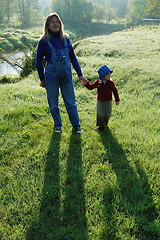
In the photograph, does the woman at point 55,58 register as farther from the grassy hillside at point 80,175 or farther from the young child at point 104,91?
the grassy hillside at point 80,175

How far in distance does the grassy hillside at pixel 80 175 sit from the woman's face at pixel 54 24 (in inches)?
85.5

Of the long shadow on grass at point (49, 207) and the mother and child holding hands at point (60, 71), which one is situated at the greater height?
the mother and child holding hands at point (60, 71)

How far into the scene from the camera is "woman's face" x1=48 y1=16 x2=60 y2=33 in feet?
11.7

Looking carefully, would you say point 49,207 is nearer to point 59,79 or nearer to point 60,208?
point 60,208

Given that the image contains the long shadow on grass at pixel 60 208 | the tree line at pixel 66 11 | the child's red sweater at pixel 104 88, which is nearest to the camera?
the long shadow on grass at pixel 60 208

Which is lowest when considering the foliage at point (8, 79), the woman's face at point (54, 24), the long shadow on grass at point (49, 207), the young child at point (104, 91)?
the foliage at point (8, 79)

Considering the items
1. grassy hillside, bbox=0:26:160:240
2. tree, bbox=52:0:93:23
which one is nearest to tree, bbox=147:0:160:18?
tree, bbox=52:0:93:23

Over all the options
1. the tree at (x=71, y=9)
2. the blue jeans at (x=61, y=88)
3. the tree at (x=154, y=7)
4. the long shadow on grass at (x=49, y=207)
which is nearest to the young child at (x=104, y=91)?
the blue jeans at (x=61, y=88)

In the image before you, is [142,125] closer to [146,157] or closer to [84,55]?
[146,157]

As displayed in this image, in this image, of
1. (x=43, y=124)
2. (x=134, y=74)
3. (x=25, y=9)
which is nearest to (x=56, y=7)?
(x=25, y=9)

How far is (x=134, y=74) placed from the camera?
8125 millimetres

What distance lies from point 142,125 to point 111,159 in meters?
1.63

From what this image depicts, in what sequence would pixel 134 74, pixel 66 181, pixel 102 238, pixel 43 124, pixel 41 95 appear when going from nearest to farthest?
1. pixel 102 238
2. pixel 66 181
3. pixel 43 124
4. pixel 41 95
5. pixel 134 74

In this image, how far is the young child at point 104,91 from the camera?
3.81m
